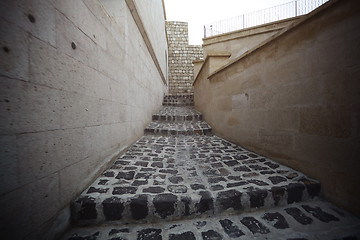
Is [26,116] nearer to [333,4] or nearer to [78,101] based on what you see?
[78,101]

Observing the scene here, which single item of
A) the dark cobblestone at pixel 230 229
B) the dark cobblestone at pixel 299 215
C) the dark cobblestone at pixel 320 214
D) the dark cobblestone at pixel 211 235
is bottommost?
the dark cobblestone at pixel 211 235

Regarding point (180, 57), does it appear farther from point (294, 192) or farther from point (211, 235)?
point (211, 235)

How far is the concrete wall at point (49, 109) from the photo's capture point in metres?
0.87

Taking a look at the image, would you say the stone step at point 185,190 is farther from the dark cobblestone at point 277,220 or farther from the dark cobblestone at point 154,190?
the dark cobblestone at point 277,220

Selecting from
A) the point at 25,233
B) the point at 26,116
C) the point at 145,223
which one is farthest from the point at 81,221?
the point at 26,116

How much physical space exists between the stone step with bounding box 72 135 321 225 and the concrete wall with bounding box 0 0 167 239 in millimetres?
255

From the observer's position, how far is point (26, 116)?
963mm

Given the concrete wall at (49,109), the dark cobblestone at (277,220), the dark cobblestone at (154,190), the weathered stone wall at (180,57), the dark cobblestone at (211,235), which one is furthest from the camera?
the weathered stone wall at (180,57)

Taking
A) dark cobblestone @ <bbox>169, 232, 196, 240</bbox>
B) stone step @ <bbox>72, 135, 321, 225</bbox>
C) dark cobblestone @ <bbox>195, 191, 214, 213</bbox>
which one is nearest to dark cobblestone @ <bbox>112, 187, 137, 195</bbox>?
stone step @ <bbox>72, 135, 321, 225</bbox>

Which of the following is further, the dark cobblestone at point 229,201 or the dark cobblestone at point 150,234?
the dark cobblestone at point 229,201

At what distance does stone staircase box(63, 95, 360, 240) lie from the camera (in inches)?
46.3

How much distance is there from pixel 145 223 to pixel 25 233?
908 millimetres

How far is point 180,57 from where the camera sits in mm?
12383

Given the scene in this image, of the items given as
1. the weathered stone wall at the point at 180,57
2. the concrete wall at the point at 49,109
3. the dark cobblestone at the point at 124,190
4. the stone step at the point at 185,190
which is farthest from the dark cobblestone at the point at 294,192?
the weathered stone wall at the point at 180,57
